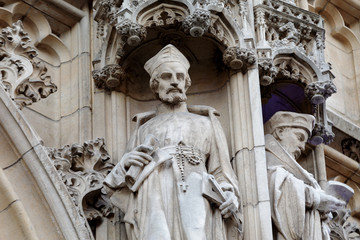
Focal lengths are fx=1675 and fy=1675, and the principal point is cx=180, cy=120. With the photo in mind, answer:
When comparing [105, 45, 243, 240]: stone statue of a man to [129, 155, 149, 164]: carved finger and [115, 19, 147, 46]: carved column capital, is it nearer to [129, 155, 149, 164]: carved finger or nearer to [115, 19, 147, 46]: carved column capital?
[129, 155, 149, 164]: carved finger

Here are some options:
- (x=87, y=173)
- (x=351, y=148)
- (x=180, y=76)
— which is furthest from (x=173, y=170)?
(x=351, y=148)

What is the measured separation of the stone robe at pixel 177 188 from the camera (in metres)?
14.2

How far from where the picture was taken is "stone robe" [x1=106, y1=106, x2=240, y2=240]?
46.6ft

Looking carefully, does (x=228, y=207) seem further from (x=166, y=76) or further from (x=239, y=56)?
(x=239, y=56)

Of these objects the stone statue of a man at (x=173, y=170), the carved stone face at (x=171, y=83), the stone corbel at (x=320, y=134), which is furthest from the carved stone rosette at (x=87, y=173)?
the stone corbel at (x=320, y=134)

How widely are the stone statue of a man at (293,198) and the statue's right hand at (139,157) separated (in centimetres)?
132

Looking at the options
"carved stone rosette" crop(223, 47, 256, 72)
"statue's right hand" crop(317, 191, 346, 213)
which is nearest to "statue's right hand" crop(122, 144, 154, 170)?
"carved stone rosette" crop(223, 47, 256, 72)

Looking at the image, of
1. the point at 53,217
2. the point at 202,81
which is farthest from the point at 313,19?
the point at 53,217

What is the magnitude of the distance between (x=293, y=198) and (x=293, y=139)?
103cm

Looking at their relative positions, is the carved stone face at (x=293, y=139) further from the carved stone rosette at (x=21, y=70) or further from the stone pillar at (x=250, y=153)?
the carved stone rosette at (x=21, y=70)

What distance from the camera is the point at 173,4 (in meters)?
15.8

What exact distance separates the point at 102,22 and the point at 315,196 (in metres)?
2.78

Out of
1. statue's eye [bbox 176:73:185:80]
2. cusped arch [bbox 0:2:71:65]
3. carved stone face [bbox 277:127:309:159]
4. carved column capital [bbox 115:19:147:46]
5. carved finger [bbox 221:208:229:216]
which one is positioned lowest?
carved finger [bbox 221:208:229:216]

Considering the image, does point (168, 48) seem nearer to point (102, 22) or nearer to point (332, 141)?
point (102, 22)
